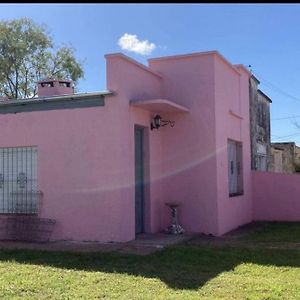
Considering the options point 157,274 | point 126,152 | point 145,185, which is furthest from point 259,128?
point 157,274

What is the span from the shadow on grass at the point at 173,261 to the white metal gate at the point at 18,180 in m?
2.08

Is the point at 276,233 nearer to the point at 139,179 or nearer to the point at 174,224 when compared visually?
the point at 174,224

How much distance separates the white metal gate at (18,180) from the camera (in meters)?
11.3

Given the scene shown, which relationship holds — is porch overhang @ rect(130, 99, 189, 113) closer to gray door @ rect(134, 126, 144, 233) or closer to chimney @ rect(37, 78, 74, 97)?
gray door @ rect(134, 126, 144, 233)

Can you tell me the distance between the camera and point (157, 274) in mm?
7281

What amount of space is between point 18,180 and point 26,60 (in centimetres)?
2069

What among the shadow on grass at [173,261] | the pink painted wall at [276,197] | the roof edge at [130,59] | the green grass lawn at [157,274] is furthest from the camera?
the pink painted wall at [276,197]

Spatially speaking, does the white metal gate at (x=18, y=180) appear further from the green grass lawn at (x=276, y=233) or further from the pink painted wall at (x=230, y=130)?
the green grass lawn at (x=276, y=233)

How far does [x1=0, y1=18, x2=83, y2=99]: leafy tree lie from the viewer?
97.0ft

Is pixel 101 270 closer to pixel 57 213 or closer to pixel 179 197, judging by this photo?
pixel 57 213

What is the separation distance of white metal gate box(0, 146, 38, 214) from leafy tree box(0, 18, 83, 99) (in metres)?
18.6

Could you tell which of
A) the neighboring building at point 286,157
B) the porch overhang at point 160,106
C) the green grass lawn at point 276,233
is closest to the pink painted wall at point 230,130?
the green grass lawn at point 276,233

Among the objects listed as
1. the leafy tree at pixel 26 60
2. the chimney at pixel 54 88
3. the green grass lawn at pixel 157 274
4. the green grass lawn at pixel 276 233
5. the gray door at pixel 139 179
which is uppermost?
the leafy tree at pixel 26 60

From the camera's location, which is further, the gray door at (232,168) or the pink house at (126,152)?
the gray door at (232,168)
